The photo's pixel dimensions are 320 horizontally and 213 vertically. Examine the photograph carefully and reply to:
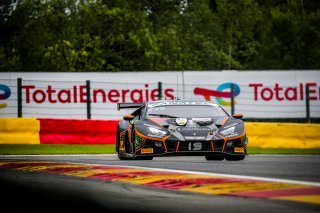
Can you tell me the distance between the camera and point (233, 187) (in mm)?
9422

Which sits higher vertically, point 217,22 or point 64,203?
point 217,22

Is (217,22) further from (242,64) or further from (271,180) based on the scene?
(271,180)

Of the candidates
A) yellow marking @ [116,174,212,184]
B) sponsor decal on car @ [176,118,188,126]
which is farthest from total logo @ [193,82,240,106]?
yellow marking @ [116,174,212,184]

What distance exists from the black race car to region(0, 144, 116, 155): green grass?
15.7 ft

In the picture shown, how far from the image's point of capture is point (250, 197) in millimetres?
8492

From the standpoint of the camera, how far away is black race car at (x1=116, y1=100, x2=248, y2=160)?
43.2 ft

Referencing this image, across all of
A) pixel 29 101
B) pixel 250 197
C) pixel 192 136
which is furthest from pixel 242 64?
pixel 250 197

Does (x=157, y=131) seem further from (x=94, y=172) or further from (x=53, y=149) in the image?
(x=53, y=149)

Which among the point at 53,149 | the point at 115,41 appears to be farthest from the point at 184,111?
the point at 115,41

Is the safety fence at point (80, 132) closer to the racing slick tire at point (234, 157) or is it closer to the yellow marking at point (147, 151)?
the racing slick tire at point (234, 157)

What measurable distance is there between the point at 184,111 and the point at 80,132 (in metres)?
6.94

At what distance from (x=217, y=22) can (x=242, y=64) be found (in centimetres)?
406

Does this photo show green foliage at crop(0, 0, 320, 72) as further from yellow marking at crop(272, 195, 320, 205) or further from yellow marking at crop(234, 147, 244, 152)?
yellow marking at crop(272, 195, 320, 205)

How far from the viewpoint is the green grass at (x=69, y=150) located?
18891mm
